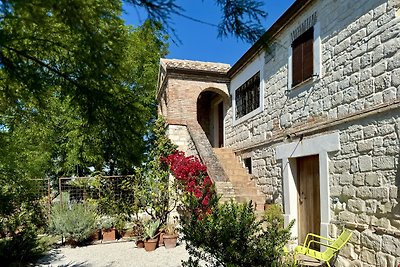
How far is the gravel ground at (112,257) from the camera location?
6.89 metres

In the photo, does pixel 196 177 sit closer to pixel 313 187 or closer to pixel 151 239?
pixel 151 239

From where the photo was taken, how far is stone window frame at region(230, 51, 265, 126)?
905 centimetres

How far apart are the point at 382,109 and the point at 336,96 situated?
3.87ft

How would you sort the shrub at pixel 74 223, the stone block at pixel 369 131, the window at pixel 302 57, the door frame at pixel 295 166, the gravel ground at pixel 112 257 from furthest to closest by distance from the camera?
the shrub at pixel 74 223, the gravel ground at pixel 112 257, the window at pixel 302 57, the door frame at pixel 295 166, the stone block at pixel 369 131

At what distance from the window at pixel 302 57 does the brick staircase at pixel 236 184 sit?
2848mm

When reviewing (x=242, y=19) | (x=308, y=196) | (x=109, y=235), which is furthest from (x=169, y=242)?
(x=242, y=19)

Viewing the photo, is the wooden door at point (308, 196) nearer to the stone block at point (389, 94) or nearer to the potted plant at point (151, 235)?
the stone block at point (389, 94)

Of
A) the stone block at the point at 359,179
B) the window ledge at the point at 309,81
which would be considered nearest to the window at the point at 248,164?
the window ledge at the point at 309,81

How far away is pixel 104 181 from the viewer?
1055 cm

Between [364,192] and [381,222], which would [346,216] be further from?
[381,222]

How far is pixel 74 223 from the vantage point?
8734 mm

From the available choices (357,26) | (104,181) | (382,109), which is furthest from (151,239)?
(357,26)

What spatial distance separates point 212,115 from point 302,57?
317 inches

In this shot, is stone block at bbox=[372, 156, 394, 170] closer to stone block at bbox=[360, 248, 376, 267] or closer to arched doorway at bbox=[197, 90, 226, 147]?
stone block at bbox=[360, 248, 376, 267]
